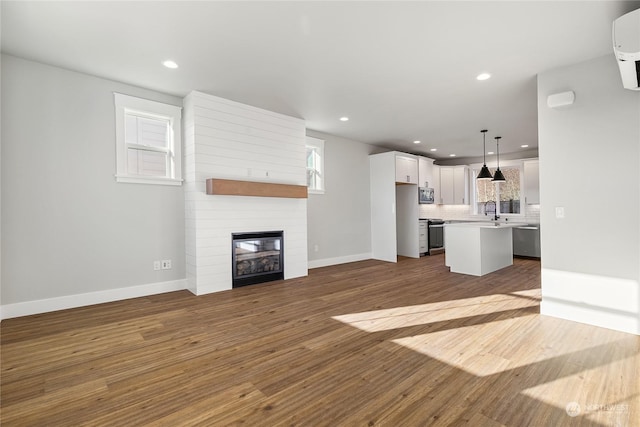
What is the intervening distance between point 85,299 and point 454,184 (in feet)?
28.9

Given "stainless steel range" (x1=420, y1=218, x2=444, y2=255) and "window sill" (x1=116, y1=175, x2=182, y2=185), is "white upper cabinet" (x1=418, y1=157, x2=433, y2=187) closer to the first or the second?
"stainless steel range" (x1=420, y1=218, x2=444, y2=255)

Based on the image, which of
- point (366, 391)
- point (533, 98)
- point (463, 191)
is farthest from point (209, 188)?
point (463, 191)

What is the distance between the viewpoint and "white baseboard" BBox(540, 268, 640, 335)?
2.91m

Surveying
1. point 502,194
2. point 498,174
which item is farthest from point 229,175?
point 502,194

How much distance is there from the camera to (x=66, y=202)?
3650mm

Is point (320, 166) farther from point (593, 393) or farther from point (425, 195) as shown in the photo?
point (593, 393)

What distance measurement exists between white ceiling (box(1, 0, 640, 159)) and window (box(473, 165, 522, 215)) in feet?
14.2

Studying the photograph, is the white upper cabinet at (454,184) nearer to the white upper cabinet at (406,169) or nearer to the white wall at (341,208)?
the white upper cabinet at (406,169)

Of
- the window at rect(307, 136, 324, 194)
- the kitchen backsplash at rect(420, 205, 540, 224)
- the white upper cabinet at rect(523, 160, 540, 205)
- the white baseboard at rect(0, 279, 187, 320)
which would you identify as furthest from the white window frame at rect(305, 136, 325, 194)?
the white upper cabinet at rect(523, 160, 540, 205)

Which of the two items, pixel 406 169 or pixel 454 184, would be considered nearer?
pixel 406 169

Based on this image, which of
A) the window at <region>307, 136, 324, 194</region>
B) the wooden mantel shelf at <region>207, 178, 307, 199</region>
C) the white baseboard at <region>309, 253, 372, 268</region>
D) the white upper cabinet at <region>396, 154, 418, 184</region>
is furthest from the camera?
the white upper cabinet at <region>396, 154, 418, 184</region>

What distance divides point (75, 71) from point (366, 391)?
4.71 metres

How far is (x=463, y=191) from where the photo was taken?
8961 mm

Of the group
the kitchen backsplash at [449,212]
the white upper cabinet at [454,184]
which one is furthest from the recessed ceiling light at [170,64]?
the white upper cabinet at [454,184]
